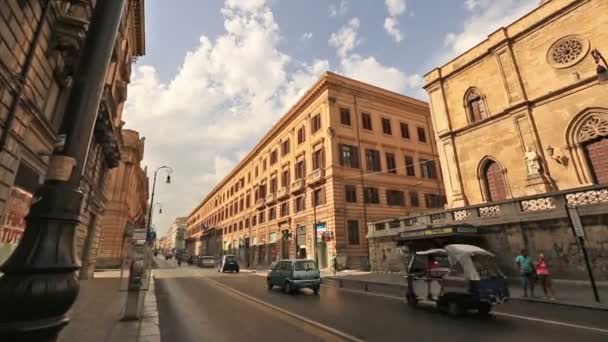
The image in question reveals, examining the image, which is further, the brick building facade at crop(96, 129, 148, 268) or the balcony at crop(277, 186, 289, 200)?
the balcony at crop(277, 186, 289, 200)

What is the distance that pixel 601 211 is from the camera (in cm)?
1276

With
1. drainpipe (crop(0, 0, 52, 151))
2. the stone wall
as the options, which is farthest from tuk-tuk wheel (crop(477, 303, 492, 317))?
drainpipe (crop(0, 0, 52, 151))

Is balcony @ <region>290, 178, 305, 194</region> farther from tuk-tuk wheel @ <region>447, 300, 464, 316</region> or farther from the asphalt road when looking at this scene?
tuk-tuk wheel @ <region>447, 300, 464, 316</region>

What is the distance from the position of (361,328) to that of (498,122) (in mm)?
20470

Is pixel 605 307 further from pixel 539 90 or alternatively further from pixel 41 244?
pixel 539 90

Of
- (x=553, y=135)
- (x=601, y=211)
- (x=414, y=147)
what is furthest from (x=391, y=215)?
(x=601, y=211)

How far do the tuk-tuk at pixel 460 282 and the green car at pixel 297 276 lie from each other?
558cm

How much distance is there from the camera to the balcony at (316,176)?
30859 mm

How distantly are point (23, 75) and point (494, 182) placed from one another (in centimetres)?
2565

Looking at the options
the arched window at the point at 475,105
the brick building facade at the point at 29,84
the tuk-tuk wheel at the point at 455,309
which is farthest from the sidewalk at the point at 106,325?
the arched window at the point at 475,105

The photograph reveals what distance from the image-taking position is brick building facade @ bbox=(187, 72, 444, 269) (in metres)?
29.5

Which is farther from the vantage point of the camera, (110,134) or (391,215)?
(391,215)

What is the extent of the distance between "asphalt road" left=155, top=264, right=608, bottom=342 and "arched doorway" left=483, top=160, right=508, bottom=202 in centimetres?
1208

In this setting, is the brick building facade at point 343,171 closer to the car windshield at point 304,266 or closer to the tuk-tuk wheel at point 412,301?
the car windshield at point 304,266
